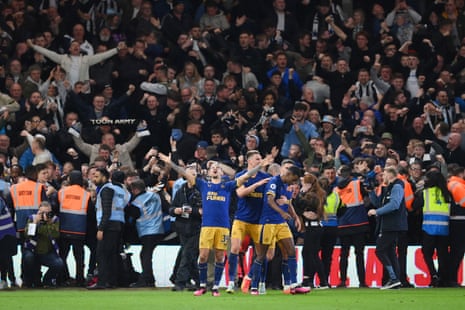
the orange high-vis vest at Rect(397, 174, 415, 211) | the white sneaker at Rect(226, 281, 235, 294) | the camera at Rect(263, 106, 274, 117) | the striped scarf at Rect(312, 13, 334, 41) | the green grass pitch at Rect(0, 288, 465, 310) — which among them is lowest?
the green grass pitch at Rect(0, 288, 465, 310)

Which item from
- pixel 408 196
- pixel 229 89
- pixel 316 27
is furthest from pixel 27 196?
pixel 316 27

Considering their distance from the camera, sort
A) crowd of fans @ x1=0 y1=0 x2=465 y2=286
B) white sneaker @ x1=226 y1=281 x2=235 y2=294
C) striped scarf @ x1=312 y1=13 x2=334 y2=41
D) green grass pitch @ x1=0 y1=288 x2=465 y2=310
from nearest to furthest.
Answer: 1. green grass pitch @ x1=0 y1=288 x2=465 y2=310
2. white sneaker @ x1=226 y1=281 x2=235 y2=294
3. crowd of fans @ x1=0 y1=0 x2=465 y2=286
4. striped scarf @ x1=312 y1=13 x2=334 y2=41

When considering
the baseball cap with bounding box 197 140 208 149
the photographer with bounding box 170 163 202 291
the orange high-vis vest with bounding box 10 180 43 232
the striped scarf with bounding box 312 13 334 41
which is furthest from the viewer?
the striped scarf with bounding box 312 13 334 41

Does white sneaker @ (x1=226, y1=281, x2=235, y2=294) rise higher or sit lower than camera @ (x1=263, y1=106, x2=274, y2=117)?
lower

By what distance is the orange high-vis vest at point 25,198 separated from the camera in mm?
22688

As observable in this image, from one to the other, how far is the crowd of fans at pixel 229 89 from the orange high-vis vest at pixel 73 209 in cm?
31

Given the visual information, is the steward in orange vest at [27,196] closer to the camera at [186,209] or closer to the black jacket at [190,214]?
the black jacket at [190,214]

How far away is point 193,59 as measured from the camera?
95.5 feet

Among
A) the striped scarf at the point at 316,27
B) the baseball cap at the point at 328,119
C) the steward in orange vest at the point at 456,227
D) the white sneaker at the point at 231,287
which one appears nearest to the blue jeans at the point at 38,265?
the white sneaker at the point at 231,287

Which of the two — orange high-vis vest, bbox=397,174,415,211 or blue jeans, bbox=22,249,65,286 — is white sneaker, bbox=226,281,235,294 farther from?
orange high-vis vest, bbox=397,174,415,211

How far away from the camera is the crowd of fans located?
82.7 ft

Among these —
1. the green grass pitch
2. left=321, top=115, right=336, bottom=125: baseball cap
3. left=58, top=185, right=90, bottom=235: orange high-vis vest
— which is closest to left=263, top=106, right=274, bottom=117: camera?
left=321, top=115, right=336, bottom=125: baseball cap

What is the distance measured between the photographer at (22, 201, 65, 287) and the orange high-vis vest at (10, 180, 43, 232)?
0.17m

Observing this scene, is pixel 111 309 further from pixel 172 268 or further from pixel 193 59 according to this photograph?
pixel 193 59
